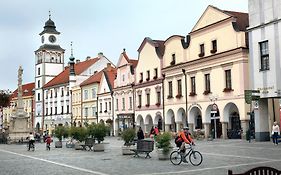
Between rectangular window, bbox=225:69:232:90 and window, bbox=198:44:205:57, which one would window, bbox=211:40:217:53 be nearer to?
window, bbox=198:44:205:57

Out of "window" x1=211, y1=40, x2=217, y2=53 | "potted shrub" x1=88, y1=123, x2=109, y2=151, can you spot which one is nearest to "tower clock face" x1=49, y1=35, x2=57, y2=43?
"window" x1=211, y1=40, x2=217, y2=53

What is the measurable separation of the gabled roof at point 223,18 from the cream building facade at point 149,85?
10649 millimetres

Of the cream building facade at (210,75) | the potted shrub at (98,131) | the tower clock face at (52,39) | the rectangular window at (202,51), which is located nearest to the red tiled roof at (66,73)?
the tower clock face at (52,39)

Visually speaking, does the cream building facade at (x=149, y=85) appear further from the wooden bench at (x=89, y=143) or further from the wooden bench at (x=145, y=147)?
the wooden bench at (x=145, y=147)

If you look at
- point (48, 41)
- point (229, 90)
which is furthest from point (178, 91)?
point (48, 41)

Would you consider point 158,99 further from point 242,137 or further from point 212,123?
point 242,137

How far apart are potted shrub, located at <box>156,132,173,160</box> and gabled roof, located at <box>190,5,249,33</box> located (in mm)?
22479

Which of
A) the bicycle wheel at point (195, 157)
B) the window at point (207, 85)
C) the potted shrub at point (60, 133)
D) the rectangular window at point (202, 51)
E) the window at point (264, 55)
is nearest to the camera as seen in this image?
the bicycle wheel at point (195, 157)

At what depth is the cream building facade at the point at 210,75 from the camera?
4010 cm

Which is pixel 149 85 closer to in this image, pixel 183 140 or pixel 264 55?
pixel 264 55

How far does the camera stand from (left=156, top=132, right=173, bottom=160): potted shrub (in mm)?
20703

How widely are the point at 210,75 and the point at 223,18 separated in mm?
5945

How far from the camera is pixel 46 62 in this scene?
102 metres

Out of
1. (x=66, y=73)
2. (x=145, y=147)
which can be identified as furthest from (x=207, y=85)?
(x=66, y=73)
